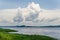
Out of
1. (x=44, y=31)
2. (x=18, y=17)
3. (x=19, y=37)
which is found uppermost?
(x=18, y=17)

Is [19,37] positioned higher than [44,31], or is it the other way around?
[44,31]

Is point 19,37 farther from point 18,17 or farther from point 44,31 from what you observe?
point 44,31

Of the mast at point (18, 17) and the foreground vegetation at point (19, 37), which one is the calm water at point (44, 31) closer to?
the foreground vegetation at point (19, 37)

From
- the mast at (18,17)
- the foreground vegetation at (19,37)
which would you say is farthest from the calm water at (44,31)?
the mast at (18,17)

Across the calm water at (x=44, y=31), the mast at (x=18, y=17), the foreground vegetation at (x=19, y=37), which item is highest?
the mast at (x=18, y=17)

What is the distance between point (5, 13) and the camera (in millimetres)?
5070

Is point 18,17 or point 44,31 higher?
point 18,17

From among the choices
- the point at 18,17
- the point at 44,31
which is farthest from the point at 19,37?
the point at 44,31

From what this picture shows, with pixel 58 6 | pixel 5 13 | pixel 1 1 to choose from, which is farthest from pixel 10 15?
pixel 58 6

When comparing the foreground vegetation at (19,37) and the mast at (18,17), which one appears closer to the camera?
the foreground vegetation at (19,37)

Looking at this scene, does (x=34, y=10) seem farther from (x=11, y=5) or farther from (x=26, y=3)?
(x=11, y=5)

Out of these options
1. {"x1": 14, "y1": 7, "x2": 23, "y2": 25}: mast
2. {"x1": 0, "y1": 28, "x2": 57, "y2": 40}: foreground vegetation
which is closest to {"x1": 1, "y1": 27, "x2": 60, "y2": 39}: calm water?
{"x1": 0, "y1": 28, "x2": 57, "y2": 40}: foreground vegetation

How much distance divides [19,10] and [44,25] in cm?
77

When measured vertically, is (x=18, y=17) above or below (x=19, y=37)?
above
